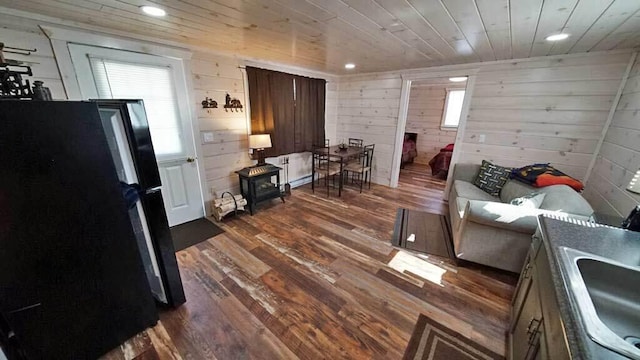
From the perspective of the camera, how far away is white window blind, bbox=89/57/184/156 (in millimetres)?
2201

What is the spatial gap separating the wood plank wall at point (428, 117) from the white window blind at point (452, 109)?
0.32 feet

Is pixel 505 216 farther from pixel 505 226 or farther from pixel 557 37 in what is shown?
pixel 557 37

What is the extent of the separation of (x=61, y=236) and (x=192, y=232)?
1.73 metres

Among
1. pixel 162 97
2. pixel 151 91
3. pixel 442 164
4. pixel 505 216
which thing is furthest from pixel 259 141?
pixel 442 164

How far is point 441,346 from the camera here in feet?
4.79

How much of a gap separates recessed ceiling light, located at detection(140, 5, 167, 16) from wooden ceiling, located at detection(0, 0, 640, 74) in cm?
5

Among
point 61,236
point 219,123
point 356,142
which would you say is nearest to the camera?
point 61,236

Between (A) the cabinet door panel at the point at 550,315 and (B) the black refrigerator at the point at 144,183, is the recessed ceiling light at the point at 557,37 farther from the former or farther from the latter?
(B) the black refrigerator at the point at 144,183

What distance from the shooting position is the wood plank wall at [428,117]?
19.2 feet

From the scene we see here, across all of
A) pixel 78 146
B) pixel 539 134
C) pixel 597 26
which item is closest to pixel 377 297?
pixel 78 146

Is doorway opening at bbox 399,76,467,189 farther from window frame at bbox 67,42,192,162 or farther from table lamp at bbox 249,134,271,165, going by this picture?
window frame at bbox 67,42,192,162

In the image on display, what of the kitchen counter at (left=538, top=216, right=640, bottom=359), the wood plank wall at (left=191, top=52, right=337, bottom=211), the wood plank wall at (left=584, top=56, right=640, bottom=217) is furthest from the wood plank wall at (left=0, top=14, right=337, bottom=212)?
the wood plank wall at (left=584, top=56, right=640, bottom=217)

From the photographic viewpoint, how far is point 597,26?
178 centimetres

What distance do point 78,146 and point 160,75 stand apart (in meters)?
1.83
